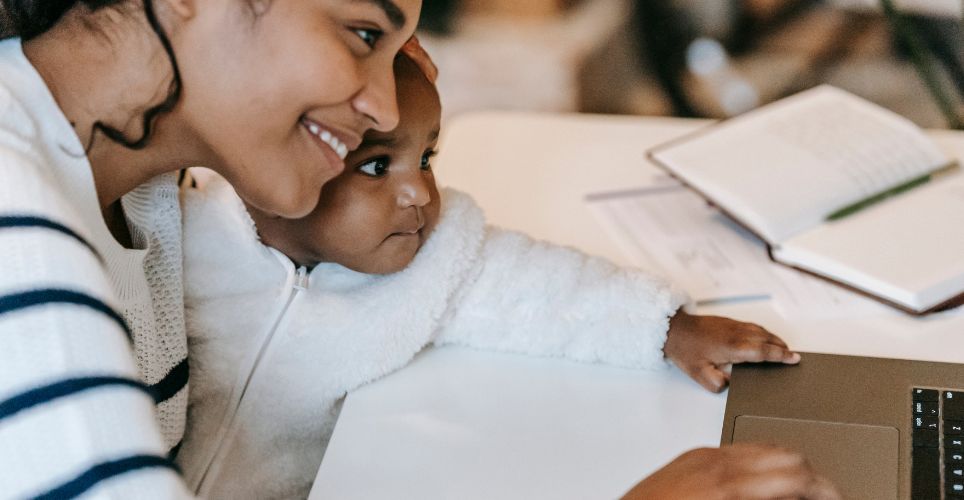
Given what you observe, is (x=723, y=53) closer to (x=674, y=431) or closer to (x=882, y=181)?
(x=882, y=181)

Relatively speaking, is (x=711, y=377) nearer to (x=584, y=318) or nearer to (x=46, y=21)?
(x=584, y=318)

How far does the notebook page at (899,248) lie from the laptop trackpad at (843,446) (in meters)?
0.20

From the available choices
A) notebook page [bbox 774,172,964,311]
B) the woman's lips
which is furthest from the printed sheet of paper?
the woman's lips

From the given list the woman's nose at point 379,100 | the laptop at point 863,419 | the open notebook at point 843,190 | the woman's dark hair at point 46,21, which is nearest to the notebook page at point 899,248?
the open notebook at point 843,190

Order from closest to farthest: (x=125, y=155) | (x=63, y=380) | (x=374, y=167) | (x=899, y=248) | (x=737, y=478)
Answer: (x=63, y=380) < (x=737, y=478) < (x=125, y=155) < (x=374, y=167) < (x=899, y=248)

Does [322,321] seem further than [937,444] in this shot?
Yes

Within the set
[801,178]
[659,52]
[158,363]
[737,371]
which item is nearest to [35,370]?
[158,363]

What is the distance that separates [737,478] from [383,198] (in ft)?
1.22

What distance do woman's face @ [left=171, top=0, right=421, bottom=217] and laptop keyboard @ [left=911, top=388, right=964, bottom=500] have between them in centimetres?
43

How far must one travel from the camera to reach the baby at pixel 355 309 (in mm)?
911

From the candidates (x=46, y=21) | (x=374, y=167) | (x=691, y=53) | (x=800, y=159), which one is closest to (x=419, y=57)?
(x=374, y=167)

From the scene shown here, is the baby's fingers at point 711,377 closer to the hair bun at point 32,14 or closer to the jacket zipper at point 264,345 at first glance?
the jacket zipper at point 264,345

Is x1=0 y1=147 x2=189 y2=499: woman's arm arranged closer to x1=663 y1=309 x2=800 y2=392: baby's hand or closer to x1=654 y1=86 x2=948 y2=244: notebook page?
x1=663 y1=309 x2=800 y2=392: baby's hand

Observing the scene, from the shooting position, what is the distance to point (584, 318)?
0.93m
